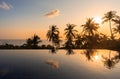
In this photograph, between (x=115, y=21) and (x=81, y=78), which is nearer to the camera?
(x=81, y=78)

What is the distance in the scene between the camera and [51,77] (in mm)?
7289

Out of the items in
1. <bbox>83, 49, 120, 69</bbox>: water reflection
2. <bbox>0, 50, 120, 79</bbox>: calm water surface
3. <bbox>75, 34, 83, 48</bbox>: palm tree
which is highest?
<bbox>75, 34, 83, 48</bbox>: palm tree

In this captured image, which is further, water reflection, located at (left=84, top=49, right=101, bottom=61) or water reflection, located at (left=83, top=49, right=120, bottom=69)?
water reflection, located at (left=84, top=49, right=101, bottom=61)

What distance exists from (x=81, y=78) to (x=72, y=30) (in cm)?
2764

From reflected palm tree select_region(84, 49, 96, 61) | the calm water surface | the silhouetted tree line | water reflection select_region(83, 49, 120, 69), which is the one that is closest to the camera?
the calm water surface

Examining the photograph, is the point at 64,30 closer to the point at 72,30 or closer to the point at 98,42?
the point at 72,30

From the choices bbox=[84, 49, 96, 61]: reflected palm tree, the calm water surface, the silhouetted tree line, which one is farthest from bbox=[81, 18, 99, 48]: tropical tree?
the calm water surface

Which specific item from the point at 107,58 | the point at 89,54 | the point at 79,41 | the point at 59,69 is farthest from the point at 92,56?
the point at 79,41

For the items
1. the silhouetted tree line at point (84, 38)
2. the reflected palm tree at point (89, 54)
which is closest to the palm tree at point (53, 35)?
the silhouetted tree line at point (84, 38)

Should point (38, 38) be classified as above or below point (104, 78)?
above

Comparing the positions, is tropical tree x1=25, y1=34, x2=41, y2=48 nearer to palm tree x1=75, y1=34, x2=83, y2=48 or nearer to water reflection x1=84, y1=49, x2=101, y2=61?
palm tree x1=75, y1=34, x2=83, y2=48

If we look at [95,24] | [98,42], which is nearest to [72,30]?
[95,24]

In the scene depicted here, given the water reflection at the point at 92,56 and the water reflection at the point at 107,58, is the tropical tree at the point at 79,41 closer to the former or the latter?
the water reflection at the point at 92,56

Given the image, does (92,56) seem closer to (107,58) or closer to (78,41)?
(107,58)
